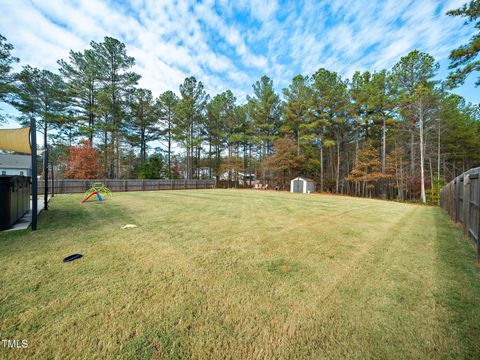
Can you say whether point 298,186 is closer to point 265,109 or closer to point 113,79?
point 265,109

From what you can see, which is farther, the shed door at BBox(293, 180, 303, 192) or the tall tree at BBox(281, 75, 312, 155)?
the tall tree at BBox(281, 75, 312, 155)

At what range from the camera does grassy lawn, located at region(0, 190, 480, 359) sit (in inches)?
46.7

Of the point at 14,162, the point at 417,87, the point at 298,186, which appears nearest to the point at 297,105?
the point at 298,186

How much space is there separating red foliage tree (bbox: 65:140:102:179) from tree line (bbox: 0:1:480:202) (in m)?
0.31

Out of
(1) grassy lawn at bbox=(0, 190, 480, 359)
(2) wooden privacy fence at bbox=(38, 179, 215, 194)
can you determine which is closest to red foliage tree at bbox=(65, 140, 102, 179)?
(2) wooden privacy fence at bbox=(38, 179, 215, 194)

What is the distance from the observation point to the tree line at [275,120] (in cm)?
1492

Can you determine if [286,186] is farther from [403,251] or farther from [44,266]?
[44,266]

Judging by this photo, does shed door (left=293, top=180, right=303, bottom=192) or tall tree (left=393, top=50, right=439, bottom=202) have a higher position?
tall tree (left=393, top=50, right=439, bottom=202)

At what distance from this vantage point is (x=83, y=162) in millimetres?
15992

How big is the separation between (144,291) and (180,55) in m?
14.1

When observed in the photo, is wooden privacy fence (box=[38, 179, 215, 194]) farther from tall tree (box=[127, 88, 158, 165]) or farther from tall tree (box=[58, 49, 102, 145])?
tall tree (box=[127, 88, 158, 165])

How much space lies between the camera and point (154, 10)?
7797mm

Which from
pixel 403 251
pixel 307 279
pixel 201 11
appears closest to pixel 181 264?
pixel 307 279

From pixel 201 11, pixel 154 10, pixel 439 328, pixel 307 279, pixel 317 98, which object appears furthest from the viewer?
pixel 317 98
